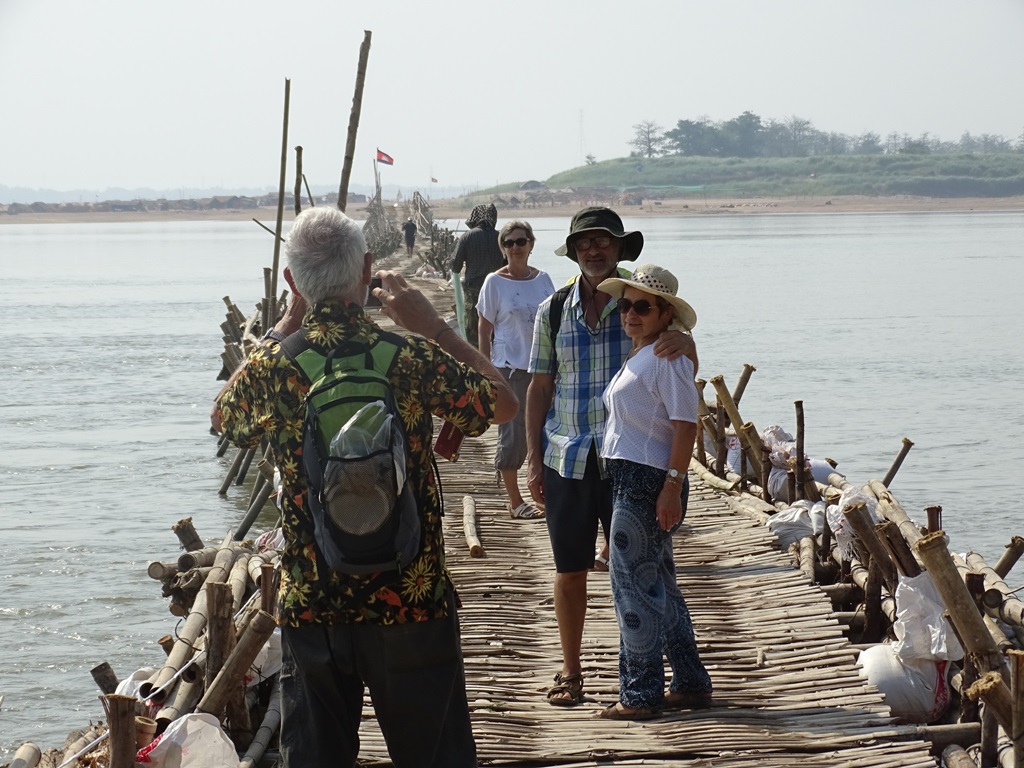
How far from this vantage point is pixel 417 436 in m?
3.02

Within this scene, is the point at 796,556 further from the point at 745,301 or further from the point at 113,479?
the point at 745,301

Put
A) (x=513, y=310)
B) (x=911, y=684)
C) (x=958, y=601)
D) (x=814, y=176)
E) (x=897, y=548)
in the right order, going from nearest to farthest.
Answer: (x=958, y=601) → (x=911, y=684) → (x=897, y=548) → (x=513, y=310) → (x=814, y=176)

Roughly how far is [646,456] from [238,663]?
4.93 ft

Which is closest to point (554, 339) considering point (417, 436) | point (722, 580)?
point (417, 436)

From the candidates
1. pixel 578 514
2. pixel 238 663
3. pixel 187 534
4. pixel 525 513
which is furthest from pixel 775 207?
pixel 238 663

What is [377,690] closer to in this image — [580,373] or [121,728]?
[121,728]

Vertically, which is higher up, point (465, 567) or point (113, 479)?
point (465, 567)

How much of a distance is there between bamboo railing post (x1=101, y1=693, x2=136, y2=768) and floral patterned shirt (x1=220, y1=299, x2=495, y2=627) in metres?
0.85

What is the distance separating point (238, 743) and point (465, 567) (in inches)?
85.3

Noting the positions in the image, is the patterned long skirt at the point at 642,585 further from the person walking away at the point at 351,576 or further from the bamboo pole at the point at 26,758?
the bamboo pole at the point at 26,758

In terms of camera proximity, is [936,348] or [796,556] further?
[936,348]

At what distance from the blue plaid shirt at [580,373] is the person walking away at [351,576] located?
147 cm

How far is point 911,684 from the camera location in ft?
16.0

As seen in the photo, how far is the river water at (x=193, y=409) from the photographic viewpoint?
984 centimetres
